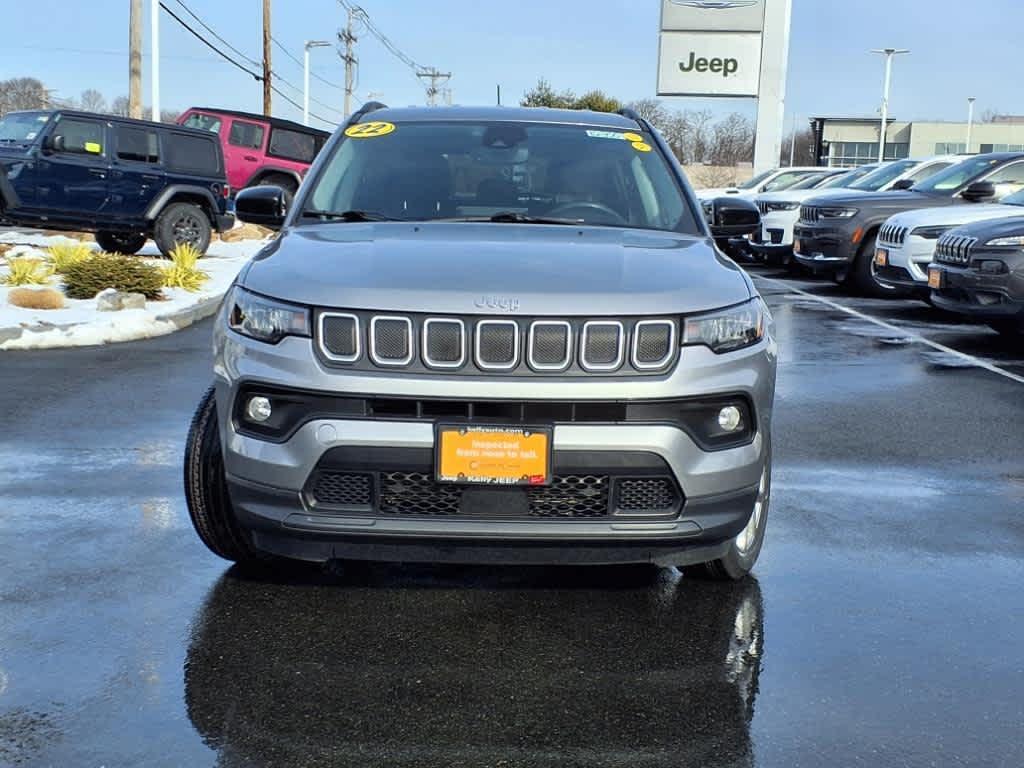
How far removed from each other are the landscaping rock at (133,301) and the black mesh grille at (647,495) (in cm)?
948

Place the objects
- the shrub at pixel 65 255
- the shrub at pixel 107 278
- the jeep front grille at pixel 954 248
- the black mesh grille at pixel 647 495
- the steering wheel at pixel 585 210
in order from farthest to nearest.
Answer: the shrub at pixel 65 255, the shrub at pixel 107 278, the jeep front grille at pixel 954 248, the steering wheel at pixel 585 210, the black mesh grille at pixel 647 495

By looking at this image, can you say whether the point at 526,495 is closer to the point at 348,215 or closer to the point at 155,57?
the point at 348,215

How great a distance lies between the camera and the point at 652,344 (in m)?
3.53

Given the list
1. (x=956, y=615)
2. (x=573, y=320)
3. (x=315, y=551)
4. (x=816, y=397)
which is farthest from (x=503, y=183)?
(x=816, y=397)

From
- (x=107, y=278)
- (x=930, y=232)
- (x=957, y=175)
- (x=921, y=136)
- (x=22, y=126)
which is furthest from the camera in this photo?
(x=921, y=136)

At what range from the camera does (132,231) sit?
58.4 ft

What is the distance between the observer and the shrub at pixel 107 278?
41.4 feet

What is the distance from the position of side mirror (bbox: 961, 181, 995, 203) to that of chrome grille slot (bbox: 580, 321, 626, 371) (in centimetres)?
1104

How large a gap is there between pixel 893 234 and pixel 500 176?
31.9 ft

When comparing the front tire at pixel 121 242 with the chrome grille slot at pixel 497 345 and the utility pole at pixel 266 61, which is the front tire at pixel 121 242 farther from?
the utility pole at pixel 266 61

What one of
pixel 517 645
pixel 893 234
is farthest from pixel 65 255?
pixel 517 645

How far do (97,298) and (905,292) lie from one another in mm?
8872

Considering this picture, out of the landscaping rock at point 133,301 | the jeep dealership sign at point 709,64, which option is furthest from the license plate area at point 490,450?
the jeep dealership sign at point 709,64

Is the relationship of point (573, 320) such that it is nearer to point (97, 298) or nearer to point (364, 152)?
point (364, 152)
